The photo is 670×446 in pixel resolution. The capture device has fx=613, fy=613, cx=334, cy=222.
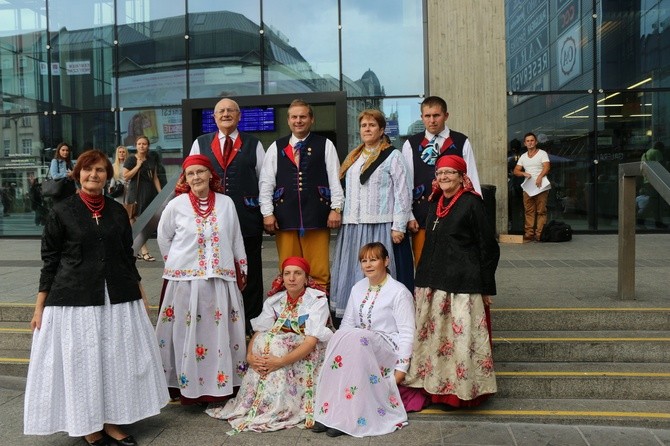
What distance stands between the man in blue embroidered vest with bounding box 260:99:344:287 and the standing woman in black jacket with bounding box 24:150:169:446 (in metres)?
1.31

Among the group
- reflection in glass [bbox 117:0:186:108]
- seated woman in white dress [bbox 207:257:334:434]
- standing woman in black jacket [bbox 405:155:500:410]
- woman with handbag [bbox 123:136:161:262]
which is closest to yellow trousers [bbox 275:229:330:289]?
seated woman in white dress [bbox 207:257:334:434]

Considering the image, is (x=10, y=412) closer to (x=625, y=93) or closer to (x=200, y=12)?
(x=200, y=12)

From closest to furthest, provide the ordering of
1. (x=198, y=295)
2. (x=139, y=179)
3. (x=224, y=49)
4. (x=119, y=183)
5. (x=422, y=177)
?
(x=198, y=295), (x=422, y=177), (x=119, y=183), (x=139, y=179), (x=224, y=49)

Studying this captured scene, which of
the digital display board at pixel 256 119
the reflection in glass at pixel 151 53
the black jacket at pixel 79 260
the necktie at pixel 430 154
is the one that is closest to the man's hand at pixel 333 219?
the necktie at pixel 430 154

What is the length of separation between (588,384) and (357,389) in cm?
175

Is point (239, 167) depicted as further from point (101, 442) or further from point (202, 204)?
point (101, 442)

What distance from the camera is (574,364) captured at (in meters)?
4.65

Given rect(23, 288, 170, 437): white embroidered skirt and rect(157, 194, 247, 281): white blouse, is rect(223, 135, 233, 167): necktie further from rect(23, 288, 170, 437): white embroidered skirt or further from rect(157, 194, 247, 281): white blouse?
rect(23, 288, 170, 437): white embroidered skirt

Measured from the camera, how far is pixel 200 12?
12.0 metres

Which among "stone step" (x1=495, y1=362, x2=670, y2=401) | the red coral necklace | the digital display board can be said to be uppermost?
the digital display board

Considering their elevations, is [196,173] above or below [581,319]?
above

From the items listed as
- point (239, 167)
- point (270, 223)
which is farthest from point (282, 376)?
point (239, 167)

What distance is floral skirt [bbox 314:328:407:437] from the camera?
375cm

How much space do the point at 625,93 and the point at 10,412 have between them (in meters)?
11.2
